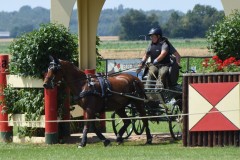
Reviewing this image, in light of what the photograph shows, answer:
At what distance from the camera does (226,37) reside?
16703 mm

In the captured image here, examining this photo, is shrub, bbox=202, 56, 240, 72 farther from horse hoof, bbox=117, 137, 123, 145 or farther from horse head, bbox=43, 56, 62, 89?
horse head, bbox=43, 56, 62, 89

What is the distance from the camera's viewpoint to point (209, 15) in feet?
330

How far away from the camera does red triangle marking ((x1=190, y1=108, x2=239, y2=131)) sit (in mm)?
15180

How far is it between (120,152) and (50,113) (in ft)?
9.44

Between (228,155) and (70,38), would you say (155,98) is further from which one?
(228,155)

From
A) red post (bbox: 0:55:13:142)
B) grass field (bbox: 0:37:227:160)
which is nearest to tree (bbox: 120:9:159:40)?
red post (bbox: 0:55:13:142)

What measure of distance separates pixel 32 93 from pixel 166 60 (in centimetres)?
298

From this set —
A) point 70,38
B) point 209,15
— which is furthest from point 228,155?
point 209,15

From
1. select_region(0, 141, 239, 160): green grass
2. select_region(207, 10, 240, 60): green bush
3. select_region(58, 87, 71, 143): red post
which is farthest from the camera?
select_region(58, 87, 71, 143): red post

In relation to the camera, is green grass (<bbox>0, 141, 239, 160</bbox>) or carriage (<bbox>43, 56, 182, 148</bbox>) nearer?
green grass (<bbox>0, 141, 239, 160</bbox>)

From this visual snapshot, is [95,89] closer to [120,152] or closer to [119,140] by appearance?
[119,140]

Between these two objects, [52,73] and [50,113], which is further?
[50,113]

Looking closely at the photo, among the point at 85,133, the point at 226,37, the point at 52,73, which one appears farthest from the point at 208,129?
the point at 52,73

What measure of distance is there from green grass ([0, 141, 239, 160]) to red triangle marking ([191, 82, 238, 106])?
929 mm
